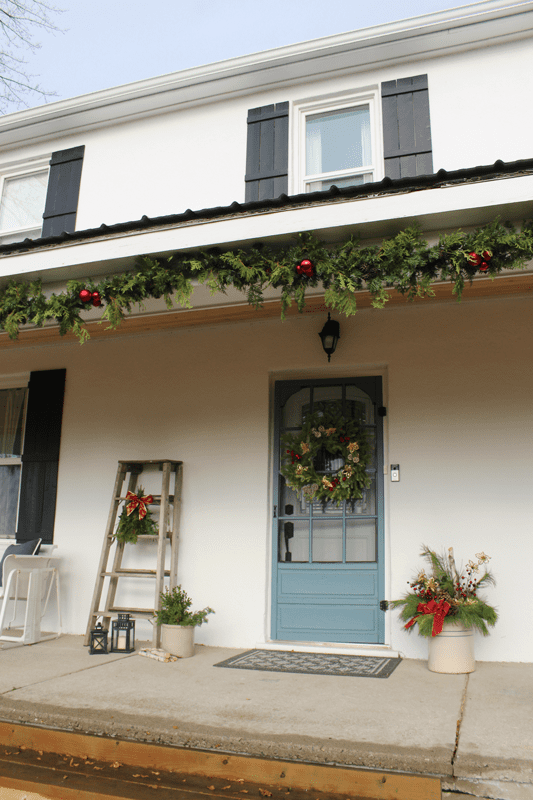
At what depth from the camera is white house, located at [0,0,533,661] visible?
11.3ft

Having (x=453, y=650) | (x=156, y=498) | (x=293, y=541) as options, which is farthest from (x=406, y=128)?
(x=453, y=650)

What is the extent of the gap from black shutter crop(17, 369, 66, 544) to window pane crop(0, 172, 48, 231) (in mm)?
1873

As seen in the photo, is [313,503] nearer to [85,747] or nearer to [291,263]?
[291,263]

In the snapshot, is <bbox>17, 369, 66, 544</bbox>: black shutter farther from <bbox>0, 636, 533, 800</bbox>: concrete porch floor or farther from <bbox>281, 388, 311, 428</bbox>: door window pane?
<bbox>281, 388, 311, 428</bbox>: door window pane

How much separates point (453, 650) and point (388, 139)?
3861mm

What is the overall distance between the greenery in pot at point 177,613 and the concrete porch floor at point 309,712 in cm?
25

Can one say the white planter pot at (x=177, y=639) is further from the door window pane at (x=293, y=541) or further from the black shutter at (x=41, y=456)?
the black shutter at (x=41, y=456)

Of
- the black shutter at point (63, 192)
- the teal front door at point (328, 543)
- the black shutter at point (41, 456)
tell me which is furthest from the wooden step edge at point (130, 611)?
the black shutter at point (63, 192)

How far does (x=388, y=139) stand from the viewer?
4816mm

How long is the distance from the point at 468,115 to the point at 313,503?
330 cm

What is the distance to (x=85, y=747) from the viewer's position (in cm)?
239

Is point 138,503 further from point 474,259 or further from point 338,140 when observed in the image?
point 338,140

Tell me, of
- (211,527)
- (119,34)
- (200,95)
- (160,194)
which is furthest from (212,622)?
(119,34)

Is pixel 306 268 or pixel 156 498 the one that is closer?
pixel 306 268
